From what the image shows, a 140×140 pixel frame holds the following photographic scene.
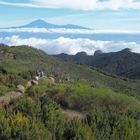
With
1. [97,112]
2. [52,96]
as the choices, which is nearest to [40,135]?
[97,112]

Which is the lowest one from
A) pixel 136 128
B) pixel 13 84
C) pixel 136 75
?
pixel 136 75

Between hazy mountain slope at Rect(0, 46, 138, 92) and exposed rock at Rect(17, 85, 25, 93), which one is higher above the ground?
exposed rock at Rect(17, 85, 25, 93)

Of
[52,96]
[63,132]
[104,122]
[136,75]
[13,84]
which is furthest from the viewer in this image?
[136,75]

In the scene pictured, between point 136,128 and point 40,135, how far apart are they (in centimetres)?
306

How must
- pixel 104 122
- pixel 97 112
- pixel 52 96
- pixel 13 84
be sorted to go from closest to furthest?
pixel 104 122 < pixel 97 112 < pixel 52 96 < pixel 13 84

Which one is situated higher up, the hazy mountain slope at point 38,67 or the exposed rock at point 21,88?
the exposed rock at point 21,88

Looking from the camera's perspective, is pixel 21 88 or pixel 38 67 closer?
pixel 21 88

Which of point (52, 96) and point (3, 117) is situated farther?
point (52, 96)

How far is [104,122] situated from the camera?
1322 cm

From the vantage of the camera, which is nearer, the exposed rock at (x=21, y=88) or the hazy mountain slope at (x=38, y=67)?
the exposed rock at (x=21, y=88)

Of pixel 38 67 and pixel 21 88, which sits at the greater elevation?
pixel 21 88

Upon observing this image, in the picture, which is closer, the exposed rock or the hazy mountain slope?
the exposed rock

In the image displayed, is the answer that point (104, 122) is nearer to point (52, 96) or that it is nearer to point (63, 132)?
point (63, 132)

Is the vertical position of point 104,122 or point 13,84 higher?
point 104,122
